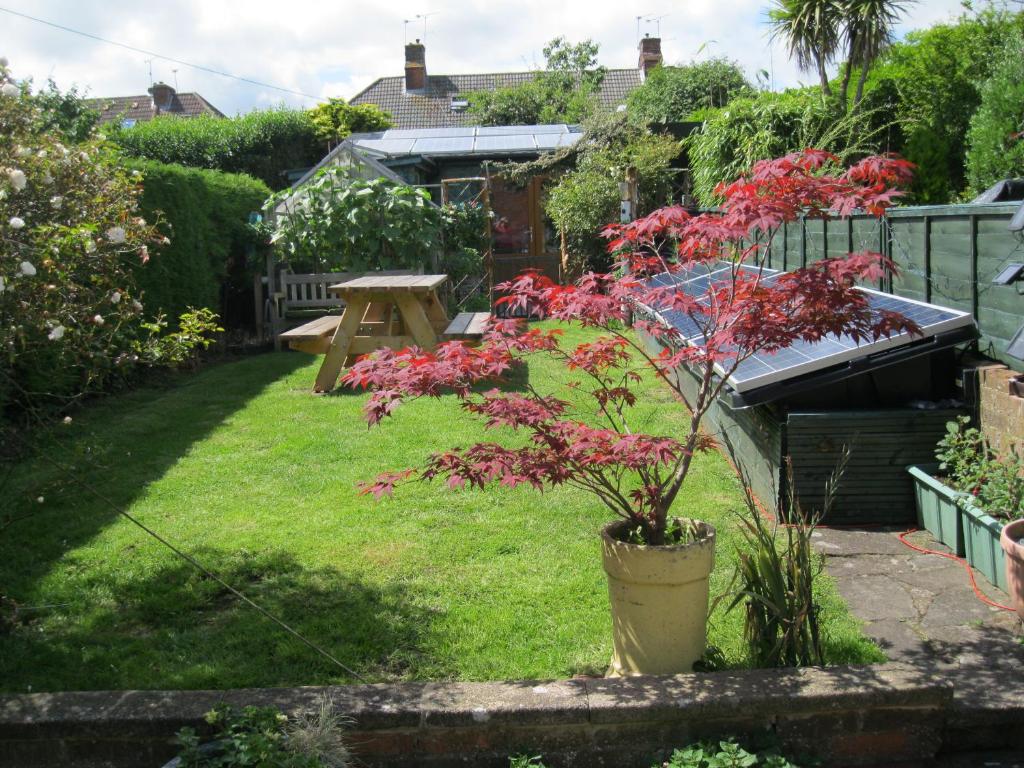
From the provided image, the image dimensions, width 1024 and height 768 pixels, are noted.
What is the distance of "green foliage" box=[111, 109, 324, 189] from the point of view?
70.7ft

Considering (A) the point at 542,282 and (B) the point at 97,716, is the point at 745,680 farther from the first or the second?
(B) the point at 97,716

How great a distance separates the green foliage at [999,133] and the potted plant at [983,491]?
450 centimetres

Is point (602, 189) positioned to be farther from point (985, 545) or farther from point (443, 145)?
point (985, 545)

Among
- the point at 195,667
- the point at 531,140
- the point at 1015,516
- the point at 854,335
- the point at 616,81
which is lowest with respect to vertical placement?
the point at 195,667

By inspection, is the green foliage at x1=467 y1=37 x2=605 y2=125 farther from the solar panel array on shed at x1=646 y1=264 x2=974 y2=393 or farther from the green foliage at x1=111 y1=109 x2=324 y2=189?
the solar panel array on shed at x1=646 y1=264 x2=974 y2=393

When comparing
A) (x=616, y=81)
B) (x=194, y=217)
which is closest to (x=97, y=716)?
(x=194, y=217)

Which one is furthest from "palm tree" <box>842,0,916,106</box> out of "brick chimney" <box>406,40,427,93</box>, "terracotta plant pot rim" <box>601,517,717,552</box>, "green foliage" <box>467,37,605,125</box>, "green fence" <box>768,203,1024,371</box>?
"brick chimney" <box>406,40,427,93</box>

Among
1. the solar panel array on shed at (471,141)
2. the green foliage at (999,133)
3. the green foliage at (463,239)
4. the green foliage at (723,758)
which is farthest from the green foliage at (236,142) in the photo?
the green foliage at (723,758)

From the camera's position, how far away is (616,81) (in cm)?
3931

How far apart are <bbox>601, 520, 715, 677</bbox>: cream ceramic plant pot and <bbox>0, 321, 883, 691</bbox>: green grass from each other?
27 cm

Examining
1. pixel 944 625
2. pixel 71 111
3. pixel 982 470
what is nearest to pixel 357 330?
pixel 982 470

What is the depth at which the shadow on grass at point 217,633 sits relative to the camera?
3.59m

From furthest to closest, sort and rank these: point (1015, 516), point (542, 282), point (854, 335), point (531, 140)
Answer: point (531, 140) < point (1015, 516) < point (542, 282) < point (854, 335)

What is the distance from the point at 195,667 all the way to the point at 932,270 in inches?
189
